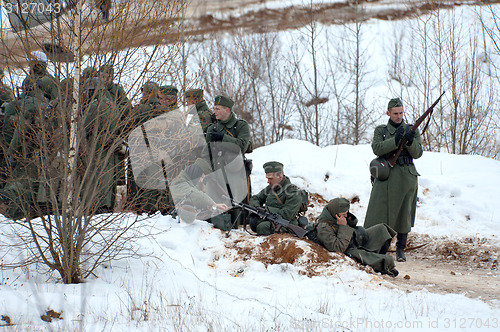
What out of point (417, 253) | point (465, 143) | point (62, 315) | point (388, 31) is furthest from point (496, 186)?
point (388, 31)

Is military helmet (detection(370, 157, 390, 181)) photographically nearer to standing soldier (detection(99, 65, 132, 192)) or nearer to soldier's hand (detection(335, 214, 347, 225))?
soldier's hand (detection(335, 214, 347, 225))

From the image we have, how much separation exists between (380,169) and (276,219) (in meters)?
1.45

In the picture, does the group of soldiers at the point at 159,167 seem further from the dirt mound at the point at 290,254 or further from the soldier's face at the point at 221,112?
the dirt mound at the point at 290,254

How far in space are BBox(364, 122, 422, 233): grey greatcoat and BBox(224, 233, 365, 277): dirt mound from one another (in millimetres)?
1219

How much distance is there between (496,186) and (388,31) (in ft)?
43.5

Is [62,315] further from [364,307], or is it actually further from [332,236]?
[332,236]

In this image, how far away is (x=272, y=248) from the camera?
5.09 m

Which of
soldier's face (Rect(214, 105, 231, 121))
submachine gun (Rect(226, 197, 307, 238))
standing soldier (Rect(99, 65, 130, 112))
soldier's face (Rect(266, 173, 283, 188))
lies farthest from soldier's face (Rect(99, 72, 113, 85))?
soldier's face (Rect(266, 173, 283, 188))

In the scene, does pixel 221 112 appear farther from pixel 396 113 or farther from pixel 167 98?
pixel 396 113

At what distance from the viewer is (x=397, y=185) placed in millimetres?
5828

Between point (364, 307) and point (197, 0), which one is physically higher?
point (197, 0)

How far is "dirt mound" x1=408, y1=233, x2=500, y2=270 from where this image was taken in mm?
5879

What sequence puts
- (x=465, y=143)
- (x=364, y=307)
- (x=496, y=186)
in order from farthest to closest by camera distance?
(x=465, y=143), (x=496, y=186), (x=364, y=307)

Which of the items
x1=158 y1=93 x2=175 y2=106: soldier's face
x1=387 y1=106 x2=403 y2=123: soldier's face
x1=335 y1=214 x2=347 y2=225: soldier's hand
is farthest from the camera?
x1=387 y1=106 x2=403 y2=123: soldier's face
